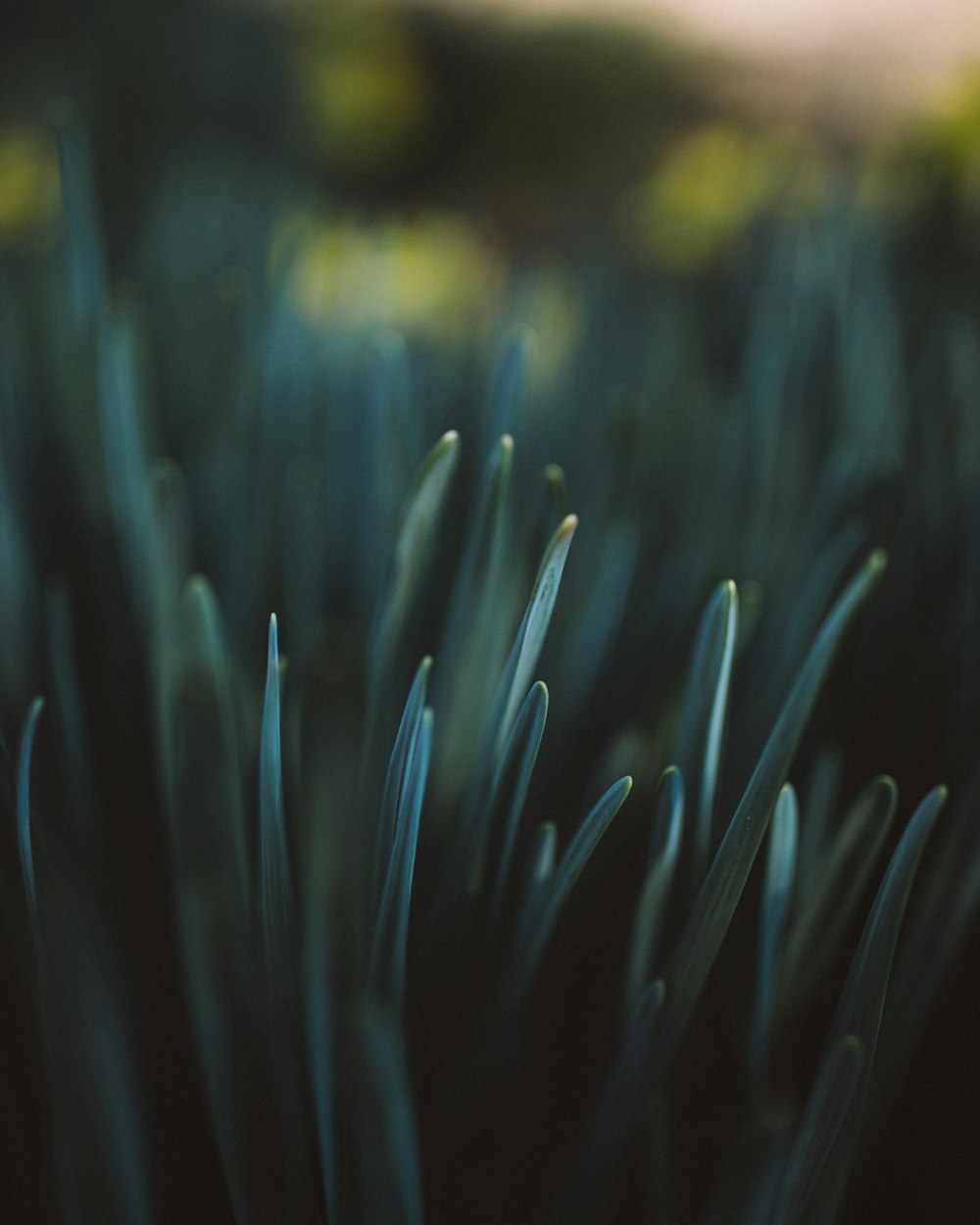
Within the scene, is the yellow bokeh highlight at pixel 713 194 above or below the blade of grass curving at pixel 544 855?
above

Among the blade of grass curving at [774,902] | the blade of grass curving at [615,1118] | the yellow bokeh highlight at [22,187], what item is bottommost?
the blade of grass curving at [615,1118]

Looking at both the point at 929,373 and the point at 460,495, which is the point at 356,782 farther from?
the point at 929,373

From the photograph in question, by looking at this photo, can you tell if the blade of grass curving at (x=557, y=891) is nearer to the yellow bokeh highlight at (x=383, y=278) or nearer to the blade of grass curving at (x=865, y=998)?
the blade of grass curving at (x=865, y=998)

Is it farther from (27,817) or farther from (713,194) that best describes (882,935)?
(713,194)

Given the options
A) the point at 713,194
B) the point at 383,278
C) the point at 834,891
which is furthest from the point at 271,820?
the point at 713,194

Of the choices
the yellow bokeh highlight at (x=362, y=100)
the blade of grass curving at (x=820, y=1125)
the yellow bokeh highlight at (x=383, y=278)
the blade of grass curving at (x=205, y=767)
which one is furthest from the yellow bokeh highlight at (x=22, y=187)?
the blade of grass curving at (x=820, y=1125)

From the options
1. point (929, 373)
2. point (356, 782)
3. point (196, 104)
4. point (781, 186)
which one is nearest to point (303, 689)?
point (356, 782)
